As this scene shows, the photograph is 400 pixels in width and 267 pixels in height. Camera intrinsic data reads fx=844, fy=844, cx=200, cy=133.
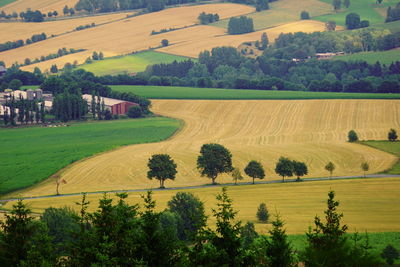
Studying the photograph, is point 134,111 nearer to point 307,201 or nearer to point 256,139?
point 256,139

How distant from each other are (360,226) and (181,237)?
15718mm

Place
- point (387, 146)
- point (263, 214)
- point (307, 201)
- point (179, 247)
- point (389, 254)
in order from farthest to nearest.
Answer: point (387, 146)
point (307, 201)
point (263, 214)
point (389, 254)
point (179, 247)

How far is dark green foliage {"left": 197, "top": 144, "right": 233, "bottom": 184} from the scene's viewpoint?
9850cm

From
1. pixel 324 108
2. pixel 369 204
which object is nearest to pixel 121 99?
pixel 324 108

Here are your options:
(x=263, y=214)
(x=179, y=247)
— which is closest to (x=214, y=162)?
(x=263, y=214)

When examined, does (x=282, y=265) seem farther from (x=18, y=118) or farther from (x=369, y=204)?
(x=18, y=118)

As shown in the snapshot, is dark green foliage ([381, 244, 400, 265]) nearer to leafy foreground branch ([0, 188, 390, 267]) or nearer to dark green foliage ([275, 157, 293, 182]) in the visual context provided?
leafy foreground branch ([0, 188, 390, 267])

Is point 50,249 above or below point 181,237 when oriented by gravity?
above

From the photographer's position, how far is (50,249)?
36.5 meters

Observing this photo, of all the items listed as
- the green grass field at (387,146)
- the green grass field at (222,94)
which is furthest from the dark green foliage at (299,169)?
the green grass field at (222,94)

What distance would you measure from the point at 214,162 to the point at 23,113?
2248 inches

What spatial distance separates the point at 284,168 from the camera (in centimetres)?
9756

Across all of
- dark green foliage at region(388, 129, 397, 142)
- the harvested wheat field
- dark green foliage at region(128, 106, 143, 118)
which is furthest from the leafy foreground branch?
dark green foliage at region(128, 106, 143, 118)

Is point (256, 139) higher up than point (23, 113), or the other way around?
point (23, 113)
